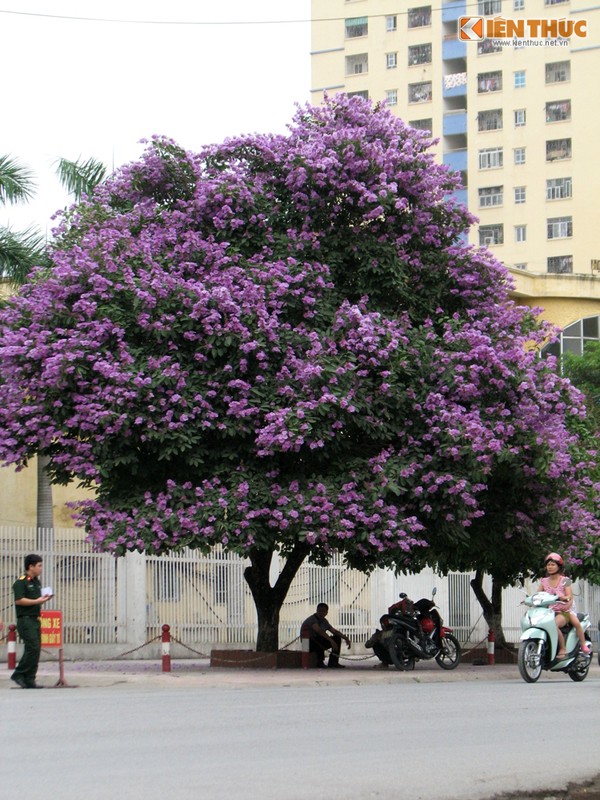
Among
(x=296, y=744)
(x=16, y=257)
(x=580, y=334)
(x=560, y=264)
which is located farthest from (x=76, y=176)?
(x=560, y=264)

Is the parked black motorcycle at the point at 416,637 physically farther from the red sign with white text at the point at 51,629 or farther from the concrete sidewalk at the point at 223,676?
the red sign with white text at the point at 51,629

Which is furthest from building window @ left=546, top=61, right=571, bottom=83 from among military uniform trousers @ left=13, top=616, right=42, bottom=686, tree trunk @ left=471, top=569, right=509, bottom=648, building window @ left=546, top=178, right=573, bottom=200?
military uniform trousers @ left=13, top=616, right=42, bottom=686

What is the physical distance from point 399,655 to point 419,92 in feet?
193

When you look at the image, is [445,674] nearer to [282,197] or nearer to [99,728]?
[282,197]

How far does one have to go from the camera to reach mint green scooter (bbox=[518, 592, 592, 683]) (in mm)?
16125

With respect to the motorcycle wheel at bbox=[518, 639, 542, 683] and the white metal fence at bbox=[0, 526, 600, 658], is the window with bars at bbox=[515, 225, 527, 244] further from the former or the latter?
the motorcycle wheel at bbox=[518, 639, 542, 683]

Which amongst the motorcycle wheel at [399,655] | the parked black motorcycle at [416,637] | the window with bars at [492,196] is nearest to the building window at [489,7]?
the window with bars at [492,196]

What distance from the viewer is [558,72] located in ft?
238

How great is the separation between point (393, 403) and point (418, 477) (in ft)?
3.72

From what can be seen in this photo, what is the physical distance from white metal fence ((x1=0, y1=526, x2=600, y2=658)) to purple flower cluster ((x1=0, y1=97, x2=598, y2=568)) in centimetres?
437

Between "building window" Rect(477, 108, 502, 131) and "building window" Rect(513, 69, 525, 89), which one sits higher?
"building window" Rect(513, 69, 525, 89)

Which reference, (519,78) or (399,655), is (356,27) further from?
(399,655)

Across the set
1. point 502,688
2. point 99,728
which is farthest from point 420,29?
point 99,728

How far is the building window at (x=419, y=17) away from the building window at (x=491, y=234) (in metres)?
11.8
